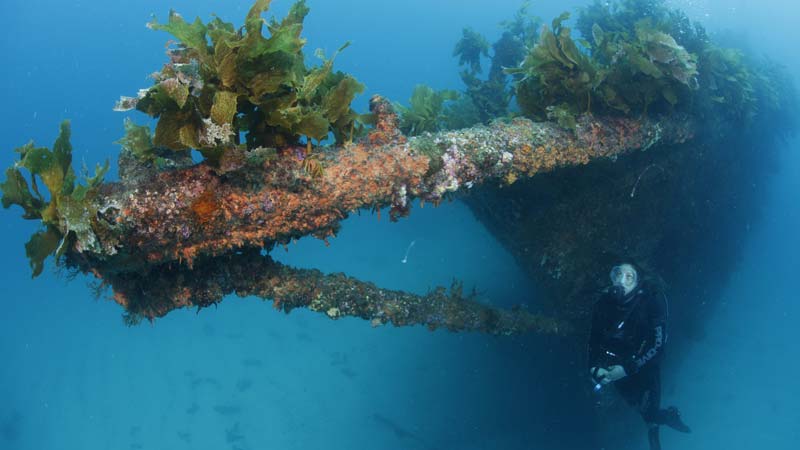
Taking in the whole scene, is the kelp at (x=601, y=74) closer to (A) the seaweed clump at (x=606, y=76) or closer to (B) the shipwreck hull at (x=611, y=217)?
(A) the seaweed clump at (x=606, y=76)

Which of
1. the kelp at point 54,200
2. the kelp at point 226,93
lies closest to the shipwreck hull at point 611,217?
the kelp at point 226,93

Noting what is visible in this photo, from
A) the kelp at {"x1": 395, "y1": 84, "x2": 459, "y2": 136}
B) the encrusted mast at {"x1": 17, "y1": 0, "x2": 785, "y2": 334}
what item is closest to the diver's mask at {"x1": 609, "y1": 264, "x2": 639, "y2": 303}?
the encrusted mast at {"x1": 17, "y1": 0, "x2": 785, "y2": 334}

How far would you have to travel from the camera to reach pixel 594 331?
6.07 meters

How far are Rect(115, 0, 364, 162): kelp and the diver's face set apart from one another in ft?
15.0

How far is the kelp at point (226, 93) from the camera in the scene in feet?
8.25

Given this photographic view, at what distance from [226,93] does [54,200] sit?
3.53 ft

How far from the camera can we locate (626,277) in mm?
5707

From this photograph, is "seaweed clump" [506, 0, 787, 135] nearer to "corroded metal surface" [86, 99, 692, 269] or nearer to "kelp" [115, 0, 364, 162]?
"corroded metal surface" [86, 99, 692, 269]

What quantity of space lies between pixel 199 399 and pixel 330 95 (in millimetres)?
13776

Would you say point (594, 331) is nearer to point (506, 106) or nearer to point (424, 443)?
point (506, 106)

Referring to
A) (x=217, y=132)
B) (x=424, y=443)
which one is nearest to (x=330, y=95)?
(x=217, y=132)

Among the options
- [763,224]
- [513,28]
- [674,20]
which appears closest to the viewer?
[674,20]

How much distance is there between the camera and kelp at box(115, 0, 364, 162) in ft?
8.25

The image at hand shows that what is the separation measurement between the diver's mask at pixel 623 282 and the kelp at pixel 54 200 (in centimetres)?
568
